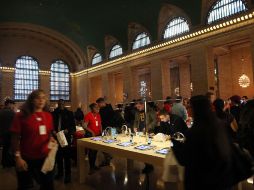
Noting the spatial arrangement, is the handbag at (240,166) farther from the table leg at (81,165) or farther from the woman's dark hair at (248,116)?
the table leg at (81,165)

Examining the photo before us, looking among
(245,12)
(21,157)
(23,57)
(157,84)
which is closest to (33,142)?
(21,157)

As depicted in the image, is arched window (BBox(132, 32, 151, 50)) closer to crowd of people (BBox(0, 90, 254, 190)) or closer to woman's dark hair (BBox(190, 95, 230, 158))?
crowd of people (BBox(0, 90, 254, 190))

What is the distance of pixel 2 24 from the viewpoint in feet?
67.9

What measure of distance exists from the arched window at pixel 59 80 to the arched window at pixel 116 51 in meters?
6.88

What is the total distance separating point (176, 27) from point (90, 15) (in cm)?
739

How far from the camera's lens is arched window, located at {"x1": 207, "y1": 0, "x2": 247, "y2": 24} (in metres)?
12.1

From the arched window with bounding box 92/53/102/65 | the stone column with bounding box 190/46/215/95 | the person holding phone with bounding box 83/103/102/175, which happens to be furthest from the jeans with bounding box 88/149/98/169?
the arched window with bounding box 92/53/102/65

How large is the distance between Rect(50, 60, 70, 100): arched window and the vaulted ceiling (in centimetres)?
382

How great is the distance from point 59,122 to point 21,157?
8.92ft

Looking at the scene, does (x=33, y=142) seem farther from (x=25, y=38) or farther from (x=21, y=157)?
(x=25, y=38)

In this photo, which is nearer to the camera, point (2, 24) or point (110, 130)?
point (110, 130)

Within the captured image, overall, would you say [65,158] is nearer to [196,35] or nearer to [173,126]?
[173,126]

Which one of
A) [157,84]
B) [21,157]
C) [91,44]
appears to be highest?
[91,44]

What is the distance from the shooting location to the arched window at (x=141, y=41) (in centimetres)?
1778
